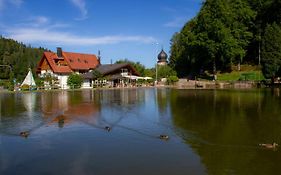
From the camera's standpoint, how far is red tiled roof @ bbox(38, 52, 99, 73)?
253 feet

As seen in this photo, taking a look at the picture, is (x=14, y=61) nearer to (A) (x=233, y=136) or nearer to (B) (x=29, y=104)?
(B) (x=29, y=104)

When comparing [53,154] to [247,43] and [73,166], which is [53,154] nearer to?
[73,166]

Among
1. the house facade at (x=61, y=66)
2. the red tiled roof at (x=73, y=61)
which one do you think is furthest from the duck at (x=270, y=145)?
the red tiled roof at (x=73, y=61)

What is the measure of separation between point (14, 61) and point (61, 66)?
50.7 m

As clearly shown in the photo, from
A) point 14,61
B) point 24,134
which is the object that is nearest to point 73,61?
point 14,61

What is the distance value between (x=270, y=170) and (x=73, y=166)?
565 centimetres

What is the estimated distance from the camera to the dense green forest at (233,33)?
5984 centimetres

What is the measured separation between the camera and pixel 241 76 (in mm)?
61094

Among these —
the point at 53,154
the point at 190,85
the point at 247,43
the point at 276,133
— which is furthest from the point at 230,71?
the point at 53,154

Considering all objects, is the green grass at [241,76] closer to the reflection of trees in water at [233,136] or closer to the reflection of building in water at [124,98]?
the reflection of building in water at [124,98]

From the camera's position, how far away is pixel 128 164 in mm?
11023

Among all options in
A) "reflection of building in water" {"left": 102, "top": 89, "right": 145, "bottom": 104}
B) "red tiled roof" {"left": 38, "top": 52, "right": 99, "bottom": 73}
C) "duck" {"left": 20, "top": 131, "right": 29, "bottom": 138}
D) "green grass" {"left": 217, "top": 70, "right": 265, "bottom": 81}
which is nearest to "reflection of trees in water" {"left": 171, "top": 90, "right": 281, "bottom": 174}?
"duck" {"left": 20, "top": 131, "right": 29, "bottom": 138}

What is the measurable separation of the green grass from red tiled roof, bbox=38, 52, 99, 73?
31.1 meters

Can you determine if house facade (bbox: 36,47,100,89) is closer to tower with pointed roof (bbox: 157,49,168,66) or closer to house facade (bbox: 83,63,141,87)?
house facade (bbox: 83,63,141,87)
